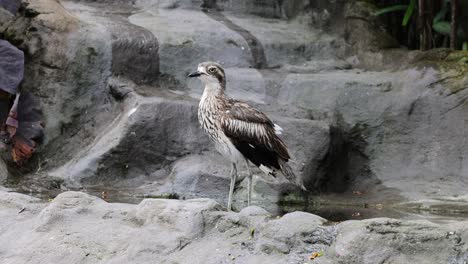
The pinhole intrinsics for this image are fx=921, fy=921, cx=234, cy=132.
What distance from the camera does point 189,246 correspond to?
16.6ft

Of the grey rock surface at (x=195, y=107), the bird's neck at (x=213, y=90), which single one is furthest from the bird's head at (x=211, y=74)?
the grey rock surface at (x=195, y=107)

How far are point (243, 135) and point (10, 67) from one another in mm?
2869

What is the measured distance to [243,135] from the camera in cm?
766

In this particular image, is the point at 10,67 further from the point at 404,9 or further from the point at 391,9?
the point at 404,9

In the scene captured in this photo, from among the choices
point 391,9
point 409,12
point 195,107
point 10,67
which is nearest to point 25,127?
point 10,67

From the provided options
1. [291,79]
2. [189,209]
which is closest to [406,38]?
[291,79]

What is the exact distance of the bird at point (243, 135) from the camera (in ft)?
25.2

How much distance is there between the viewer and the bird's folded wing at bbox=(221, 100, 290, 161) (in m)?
7.67

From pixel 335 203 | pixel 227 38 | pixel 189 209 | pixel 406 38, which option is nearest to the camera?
pixel 189 209

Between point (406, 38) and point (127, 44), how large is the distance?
A: 363cm

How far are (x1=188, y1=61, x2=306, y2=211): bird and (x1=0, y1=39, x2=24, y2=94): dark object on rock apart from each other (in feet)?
7.53

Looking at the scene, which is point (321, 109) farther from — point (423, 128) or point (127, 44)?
point (127, 44)

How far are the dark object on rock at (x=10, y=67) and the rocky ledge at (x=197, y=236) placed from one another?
330 cm

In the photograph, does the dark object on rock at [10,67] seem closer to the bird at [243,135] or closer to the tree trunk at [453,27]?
the bird at [243,135]
